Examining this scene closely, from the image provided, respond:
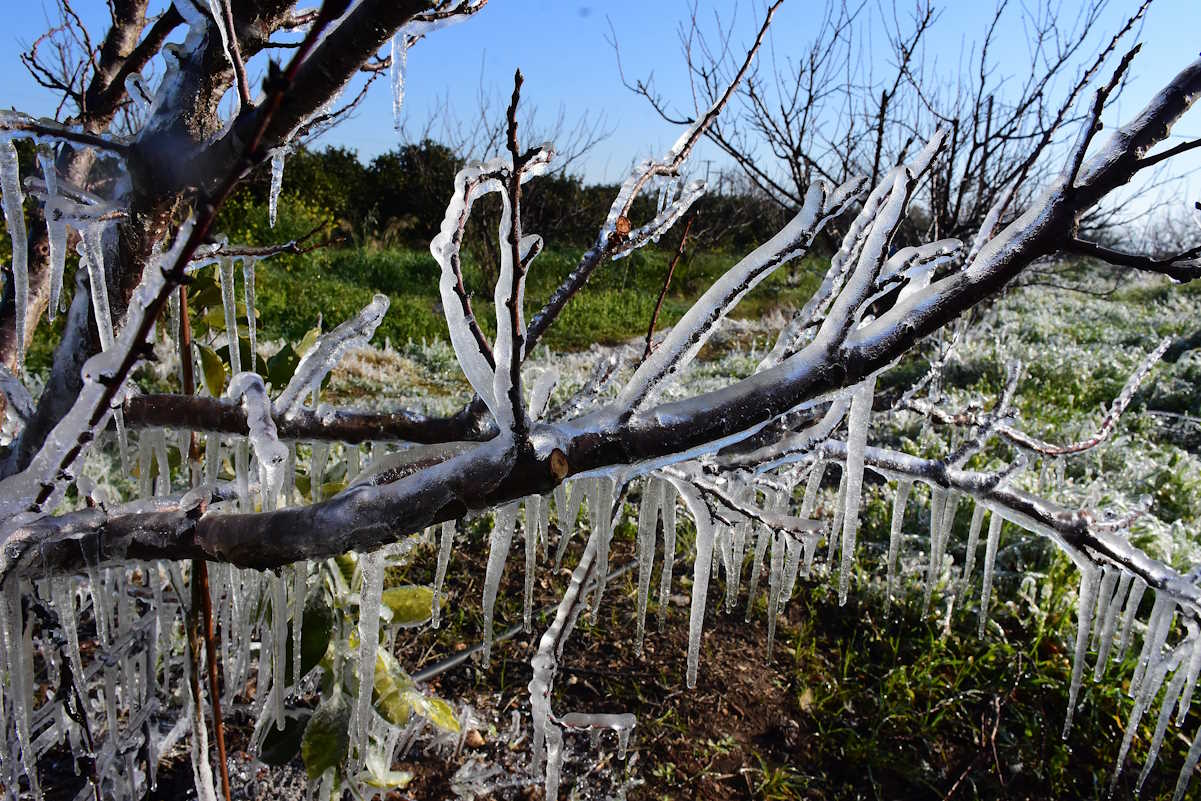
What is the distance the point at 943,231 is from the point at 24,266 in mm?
7292

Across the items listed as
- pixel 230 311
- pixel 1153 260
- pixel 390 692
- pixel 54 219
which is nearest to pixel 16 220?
pixel 54 219

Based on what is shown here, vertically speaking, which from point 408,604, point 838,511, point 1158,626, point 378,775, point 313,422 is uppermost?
point 313,422

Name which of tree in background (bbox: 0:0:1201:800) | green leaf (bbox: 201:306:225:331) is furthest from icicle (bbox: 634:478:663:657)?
green leaf (bbox: 201:306:225:331)

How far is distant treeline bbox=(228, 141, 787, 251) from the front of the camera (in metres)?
15.8

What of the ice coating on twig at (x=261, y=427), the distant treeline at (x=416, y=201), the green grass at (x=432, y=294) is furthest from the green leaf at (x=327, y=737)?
the distant treeline at (x=416, y=201)

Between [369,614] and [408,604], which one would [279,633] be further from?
[408,604]

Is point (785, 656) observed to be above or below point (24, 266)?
below

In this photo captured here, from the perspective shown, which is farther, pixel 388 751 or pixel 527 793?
pixel 527 793

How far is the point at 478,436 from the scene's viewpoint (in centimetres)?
122

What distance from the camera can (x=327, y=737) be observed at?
4.86 feet

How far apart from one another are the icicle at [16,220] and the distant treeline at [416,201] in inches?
541

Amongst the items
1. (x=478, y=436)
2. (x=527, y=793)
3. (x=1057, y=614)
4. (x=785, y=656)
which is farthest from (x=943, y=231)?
(x=478, y=436)

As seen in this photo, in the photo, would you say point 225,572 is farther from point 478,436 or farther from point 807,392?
point 807,392

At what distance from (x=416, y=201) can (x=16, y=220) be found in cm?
1811
